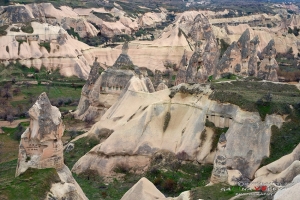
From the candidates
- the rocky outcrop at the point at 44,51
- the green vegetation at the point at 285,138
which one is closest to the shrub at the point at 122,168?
the green vegetation at the point at 285,138

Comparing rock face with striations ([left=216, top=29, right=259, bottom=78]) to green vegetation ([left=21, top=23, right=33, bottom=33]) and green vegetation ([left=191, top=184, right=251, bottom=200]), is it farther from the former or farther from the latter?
green vegetation ([left=21, top=23, right=33, bottom=33])

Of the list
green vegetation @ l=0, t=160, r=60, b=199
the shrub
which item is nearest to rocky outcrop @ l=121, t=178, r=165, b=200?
green vegetation @ l=0, t=160, r=60, b=199

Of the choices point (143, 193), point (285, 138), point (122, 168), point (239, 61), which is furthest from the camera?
point (239, 61)

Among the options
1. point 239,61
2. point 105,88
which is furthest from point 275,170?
point 239,61

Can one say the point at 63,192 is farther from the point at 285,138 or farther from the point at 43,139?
the point at 285,138

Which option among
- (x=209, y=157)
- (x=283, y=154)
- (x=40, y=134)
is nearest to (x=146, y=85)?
(x=209, y=157)

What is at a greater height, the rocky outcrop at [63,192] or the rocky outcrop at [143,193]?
the rocky outcrop at [63,192]

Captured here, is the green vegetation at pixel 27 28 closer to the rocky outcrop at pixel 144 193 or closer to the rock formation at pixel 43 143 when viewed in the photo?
the rock formation at pixel 43 143
